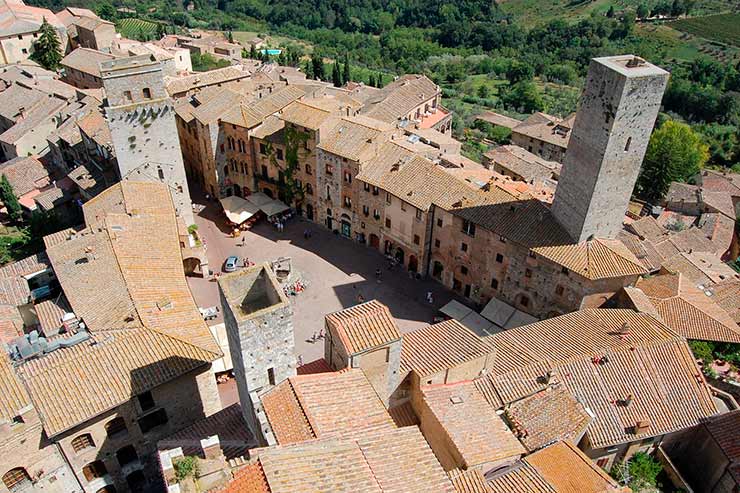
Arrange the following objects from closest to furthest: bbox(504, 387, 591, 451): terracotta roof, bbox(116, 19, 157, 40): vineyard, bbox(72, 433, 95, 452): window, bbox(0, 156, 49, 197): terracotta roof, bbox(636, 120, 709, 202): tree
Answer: bbox(72, 433, 95, 452): window < bbox(504, 387, 591, 451): terracotta roof < bbox(0, 156, 49, 197): terracotta roof < bbox(636, 120, 709, 202): tree < bbox(116, 19, 157, 40): vineyard

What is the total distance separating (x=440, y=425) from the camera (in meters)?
25.8

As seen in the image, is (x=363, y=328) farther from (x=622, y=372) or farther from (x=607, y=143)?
(x=607, y=143)

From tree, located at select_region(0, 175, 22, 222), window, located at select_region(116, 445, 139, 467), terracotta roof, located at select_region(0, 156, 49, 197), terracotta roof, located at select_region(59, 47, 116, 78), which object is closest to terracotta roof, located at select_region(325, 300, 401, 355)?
window, located at select_region(116, 445, 139, 467)

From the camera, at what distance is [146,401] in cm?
2847

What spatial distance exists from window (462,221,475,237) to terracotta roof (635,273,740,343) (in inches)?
547

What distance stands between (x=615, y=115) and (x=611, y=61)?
4.19 metres

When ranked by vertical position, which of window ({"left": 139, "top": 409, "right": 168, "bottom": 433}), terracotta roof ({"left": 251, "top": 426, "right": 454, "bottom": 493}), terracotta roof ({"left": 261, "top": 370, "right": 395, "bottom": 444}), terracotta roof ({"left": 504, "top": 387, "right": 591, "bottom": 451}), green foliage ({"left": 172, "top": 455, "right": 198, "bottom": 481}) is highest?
terracotta roof ({"left": 251, "top": 426, "right": 454, "bottom": 493})

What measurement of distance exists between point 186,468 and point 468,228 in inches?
1166

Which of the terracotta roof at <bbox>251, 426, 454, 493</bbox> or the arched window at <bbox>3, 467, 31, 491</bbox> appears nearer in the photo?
the terracotta roof at <bbox>251, 426, 454, 493</bbox>

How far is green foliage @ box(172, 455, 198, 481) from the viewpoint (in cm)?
2097

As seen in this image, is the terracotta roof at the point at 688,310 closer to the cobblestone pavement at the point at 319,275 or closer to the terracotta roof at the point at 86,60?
the cobblestone pavement at the point at 319,275

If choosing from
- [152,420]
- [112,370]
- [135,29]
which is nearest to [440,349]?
[152,420]

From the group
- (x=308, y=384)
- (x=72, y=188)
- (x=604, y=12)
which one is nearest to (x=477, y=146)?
(x=72, y=188)

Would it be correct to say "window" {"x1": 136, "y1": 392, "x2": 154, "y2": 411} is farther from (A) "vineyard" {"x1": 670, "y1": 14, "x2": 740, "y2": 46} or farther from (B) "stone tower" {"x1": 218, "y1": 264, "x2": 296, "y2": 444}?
(A) "vineyard" {"x1": 670, "y1": 14, "x2": 740, "y2": 46}
